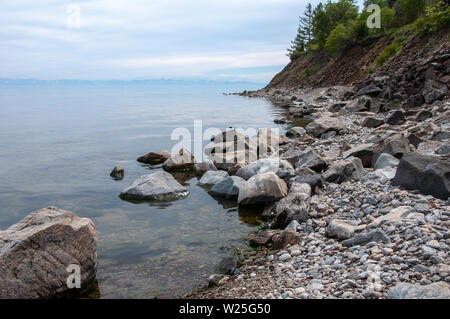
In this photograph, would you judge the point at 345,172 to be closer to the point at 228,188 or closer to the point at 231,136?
the point at 228,188

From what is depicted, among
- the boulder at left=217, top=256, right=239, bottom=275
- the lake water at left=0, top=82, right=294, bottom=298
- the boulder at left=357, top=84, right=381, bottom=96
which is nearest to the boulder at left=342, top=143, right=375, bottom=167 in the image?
the lake water at left=0, top=82, right=294, bottom=298

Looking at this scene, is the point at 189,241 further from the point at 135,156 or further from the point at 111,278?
the point at 135,156

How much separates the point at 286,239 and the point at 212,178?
6159mm

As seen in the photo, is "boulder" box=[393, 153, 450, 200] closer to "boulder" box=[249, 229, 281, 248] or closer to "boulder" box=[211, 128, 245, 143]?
"boulder" box=[249, 229, 281, 248]

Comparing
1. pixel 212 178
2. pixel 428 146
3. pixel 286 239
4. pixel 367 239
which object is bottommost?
pixel 286 239

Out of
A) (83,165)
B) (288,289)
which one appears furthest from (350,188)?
(83,165)

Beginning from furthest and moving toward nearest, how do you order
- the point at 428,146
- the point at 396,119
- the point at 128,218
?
the point at 396,119, the point at 428,146, the point at 128,218

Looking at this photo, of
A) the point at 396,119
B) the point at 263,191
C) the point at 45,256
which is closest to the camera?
the point at 45,256

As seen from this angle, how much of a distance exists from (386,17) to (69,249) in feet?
234

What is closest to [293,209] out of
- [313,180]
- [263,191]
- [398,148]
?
[263,191]

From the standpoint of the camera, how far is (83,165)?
17.9m

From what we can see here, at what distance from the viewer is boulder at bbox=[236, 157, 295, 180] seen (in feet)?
39.8

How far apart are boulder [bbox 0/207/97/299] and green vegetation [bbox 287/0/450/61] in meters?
38.3

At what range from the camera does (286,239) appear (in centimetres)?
775
